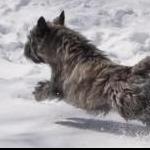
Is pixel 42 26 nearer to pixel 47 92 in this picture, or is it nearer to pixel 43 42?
pixel 43 42

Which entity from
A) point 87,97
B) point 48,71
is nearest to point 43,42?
point 87,97

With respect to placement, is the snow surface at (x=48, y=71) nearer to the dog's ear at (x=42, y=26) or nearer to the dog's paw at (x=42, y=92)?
the dog's paw at (x=42, y=92)

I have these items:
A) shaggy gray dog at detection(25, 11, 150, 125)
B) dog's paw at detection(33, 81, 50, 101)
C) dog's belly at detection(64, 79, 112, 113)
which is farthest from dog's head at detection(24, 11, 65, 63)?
dog's belly at detection(64, 79, 112, 113)

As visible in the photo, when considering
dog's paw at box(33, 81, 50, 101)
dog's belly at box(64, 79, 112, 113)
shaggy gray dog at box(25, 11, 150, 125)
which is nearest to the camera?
shaggy gray dog at box(25, 11, 150, 125)

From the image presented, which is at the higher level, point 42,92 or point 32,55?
point 32,55

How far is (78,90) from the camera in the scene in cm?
650

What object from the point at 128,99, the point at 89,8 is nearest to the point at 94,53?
the point at 128,99

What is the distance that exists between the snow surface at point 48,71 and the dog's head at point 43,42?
57 cm

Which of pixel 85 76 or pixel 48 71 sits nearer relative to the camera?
pixel 85 76

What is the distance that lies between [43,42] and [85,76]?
2.89ft

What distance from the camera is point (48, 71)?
374 inches

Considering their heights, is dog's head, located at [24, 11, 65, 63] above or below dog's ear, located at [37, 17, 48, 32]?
below

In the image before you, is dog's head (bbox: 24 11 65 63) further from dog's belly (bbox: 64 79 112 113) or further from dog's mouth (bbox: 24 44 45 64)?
dog's belly (bbox: 64 79 112 113)

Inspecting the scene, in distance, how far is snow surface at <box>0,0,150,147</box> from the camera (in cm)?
571
